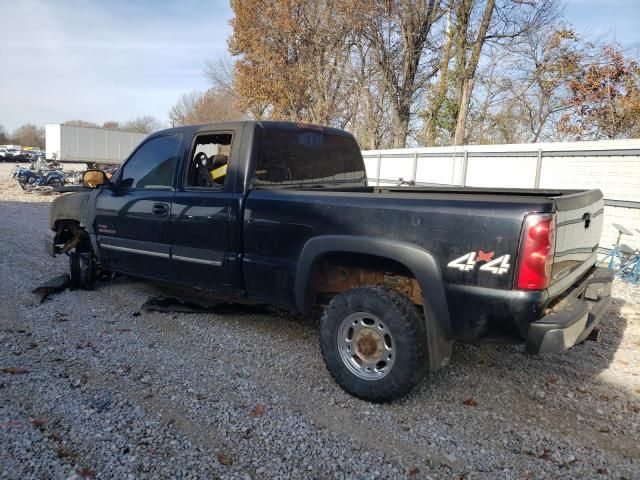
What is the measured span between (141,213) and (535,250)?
3637 mm

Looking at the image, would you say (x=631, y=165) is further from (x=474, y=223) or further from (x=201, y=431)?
(x=201, y=431)

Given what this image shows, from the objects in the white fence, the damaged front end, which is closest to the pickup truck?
the damaged front end

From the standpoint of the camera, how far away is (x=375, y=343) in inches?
128

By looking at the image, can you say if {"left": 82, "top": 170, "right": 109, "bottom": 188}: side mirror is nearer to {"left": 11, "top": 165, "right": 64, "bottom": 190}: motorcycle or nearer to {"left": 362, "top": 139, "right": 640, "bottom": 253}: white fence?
{"left": 362, "top": 139, "right": 640, "bottom": 253}: white fence

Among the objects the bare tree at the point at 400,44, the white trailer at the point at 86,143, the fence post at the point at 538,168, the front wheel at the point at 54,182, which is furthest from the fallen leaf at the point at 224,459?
the white trailer at the point at 86,143

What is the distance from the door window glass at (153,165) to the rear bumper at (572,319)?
11.1ft

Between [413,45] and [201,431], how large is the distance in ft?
54.6

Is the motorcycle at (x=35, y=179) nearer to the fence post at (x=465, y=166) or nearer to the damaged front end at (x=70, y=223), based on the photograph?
the damaged front end at (x=70, y=223)

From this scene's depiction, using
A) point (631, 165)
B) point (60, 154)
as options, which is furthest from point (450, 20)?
point (60, 154)

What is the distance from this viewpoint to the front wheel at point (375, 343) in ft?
10.1

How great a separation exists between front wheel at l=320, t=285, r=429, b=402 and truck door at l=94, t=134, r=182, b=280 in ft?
6.49

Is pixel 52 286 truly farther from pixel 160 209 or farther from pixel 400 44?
pixel 400 44

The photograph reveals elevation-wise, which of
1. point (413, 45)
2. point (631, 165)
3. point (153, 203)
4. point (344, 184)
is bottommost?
point (153, 203)

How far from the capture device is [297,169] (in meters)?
4.28
